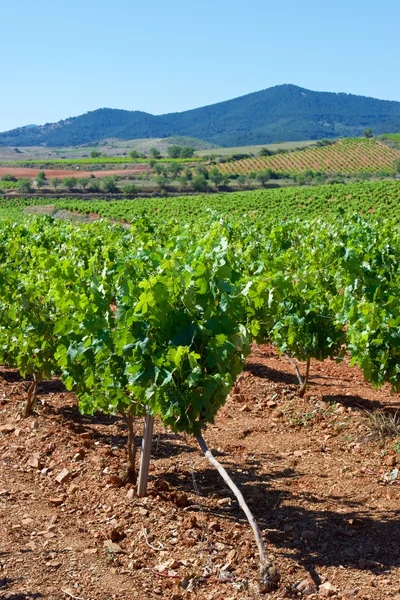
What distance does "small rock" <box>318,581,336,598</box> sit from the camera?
14.8ft

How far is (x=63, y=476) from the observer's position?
6.55m

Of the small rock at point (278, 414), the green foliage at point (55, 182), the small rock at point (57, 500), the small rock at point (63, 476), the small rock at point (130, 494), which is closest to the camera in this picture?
the small rock at point (130, 494)

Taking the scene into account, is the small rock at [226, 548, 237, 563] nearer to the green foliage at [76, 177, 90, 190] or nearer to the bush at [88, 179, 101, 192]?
the bush at [88, 179, 101, 192]

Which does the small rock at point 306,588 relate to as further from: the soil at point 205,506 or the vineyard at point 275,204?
the vineyard at point 275,204

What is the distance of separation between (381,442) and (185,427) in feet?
9.53

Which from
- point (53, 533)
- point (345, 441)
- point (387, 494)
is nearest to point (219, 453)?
point (345, 441)

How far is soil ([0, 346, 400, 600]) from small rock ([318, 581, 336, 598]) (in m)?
0.02

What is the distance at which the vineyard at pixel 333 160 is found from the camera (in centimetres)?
9781

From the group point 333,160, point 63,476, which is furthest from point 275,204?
point 333,160

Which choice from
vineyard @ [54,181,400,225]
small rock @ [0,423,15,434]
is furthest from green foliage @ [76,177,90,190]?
small rock @ [0,423,15,434]

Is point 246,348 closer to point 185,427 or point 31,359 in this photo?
point 185,427

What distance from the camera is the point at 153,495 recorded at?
238 inches

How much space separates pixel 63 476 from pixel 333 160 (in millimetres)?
101958

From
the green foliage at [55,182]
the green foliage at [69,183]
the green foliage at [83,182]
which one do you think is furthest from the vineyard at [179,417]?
the green foliage at [55,182]
